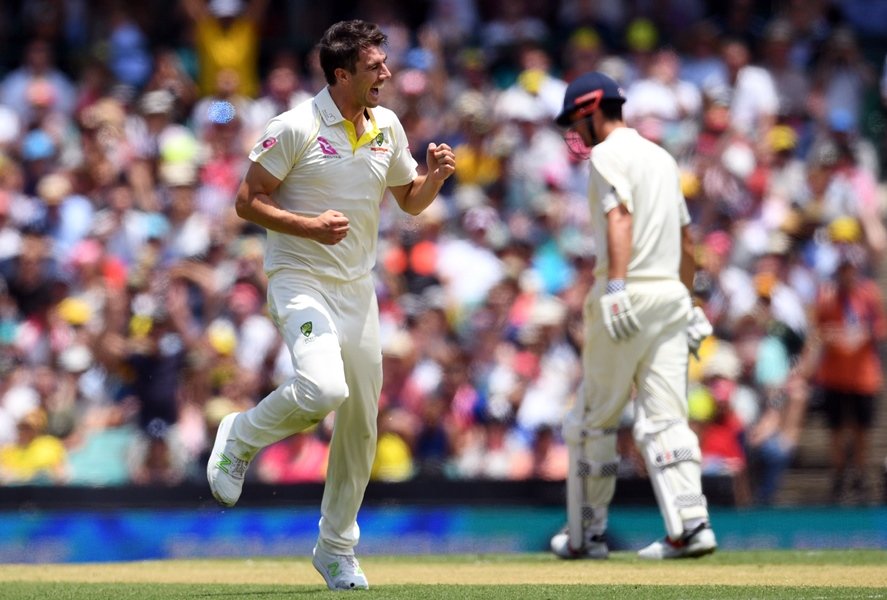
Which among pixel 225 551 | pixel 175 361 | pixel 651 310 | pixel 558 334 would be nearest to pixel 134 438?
pixel 175 361

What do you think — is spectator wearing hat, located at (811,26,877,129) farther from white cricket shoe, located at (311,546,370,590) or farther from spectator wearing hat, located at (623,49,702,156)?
white cricket shoe, located at (311,546,370,590)

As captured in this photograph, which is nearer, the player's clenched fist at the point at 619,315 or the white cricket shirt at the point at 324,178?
the white cricket shirt at the point at 324,178

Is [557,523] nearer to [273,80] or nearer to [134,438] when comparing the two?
[134,438]

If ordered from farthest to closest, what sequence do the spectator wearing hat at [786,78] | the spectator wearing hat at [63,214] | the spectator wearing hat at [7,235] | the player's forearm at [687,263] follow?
the spectator wearing hat at [786,78], the spectator wearing hat at [63,214], the spectator wearing hat at [7,235], the player's forearm at [687,263]

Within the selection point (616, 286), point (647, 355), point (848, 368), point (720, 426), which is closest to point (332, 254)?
point (616, 286)

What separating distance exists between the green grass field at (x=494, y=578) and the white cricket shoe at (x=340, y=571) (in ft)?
0.32

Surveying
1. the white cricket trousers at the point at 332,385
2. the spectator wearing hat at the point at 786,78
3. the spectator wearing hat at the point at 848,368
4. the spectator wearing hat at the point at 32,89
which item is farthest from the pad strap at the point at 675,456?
the spectator wearing hat at the point at 32,89

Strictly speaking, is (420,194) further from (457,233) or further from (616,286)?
(457,233)

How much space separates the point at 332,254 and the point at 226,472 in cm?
111

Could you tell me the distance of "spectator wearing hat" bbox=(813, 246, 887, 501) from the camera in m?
13.6

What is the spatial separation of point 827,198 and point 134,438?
6.46 meters

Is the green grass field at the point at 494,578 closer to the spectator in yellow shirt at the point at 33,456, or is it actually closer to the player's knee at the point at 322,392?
the player's knee at the point at 322,392

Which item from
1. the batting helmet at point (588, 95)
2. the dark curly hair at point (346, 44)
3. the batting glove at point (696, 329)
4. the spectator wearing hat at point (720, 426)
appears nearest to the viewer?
the dark curly hair at point (346, 44)

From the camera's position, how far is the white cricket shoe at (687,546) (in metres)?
8.93
